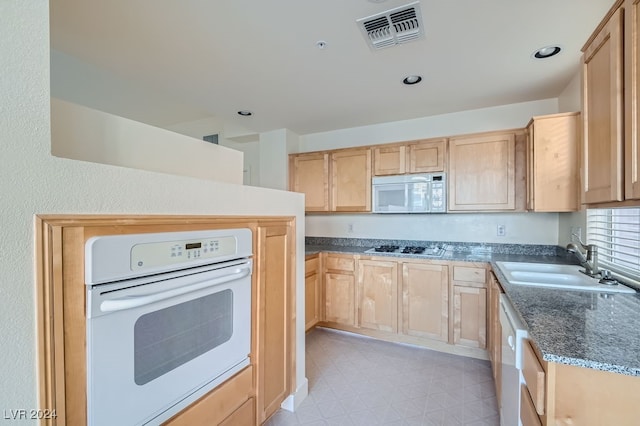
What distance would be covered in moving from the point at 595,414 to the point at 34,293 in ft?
5.32

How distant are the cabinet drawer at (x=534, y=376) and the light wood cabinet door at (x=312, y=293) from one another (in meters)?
2.04

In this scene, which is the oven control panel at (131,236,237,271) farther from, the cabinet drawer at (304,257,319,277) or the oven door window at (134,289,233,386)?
the cabinet drawer at (304,257,319,277)

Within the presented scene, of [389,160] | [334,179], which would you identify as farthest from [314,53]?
[334,179]

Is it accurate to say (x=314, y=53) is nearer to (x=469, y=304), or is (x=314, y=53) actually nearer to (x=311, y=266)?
(x=311, y=266)

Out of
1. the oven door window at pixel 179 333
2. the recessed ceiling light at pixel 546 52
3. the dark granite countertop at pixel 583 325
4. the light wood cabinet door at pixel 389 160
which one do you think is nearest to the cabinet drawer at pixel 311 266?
the light wood cabinet door at pixel 389 160

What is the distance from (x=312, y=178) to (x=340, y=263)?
1120 mm

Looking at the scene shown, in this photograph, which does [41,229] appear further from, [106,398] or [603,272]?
[603,272]

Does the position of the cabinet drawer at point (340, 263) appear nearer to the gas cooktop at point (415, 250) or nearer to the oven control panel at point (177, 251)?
the gas cooktop at point (415, 250)

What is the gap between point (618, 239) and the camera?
6.05 ft

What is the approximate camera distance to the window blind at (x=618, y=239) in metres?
1.61

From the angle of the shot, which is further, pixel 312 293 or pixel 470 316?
pixel 312 293

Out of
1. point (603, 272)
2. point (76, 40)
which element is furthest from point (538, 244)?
point (76, 40)

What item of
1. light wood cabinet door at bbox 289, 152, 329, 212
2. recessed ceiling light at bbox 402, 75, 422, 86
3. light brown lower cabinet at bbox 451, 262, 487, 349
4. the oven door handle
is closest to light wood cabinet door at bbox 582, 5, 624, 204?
recessed ceiling light at bbox 402, 75, 422, 86

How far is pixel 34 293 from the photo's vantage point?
728mm
